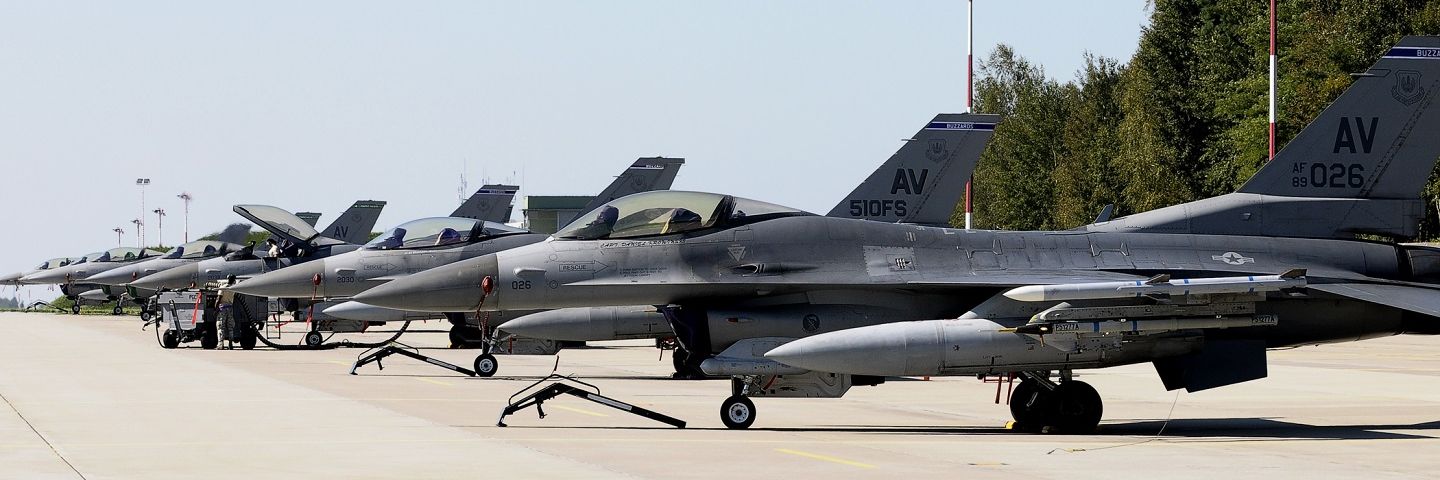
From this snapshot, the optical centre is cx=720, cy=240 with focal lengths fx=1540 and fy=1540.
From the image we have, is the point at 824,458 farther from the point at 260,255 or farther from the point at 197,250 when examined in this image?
the point at 197,250

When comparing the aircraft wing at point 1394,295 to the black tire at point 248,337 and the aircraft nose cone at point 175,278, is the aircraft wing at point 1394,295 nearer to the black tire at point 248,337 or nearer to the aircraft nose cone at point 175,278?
the black tire at point 248,337

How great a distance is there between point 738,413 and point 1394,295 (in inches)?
238

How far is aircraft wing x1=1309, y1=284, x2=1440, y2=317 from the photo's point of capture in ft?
44.4

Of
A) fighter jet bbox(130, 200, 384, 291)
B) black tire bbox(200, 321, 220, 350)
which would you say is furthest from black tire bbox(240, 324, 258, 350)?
fighter jet bbox(130, 200, 384, 291)

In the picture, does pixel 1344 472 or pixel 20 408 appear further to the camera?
pixel 20 408

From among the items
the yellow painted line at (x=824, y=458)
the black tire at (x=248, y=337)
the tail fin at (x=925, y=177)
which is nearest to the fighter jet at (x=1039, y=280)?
the yellow painted line at (x=824, y=458)

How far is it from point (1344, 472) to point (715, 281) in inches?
234

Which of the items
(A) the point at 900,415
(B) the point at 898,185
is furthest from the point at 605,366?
(A) the point at 900,415

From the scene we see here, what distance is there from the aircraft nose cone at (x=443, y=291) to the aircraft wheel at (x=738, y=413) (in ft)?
9.78

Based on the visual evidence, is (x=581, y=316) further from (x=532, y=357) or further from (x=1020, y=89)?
(x=1020, y=89)

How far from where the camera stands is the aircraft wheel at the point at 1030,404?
13648 mm

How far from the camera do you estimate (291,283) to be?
2488cm

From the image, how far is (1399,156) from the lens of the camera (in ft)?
50.8

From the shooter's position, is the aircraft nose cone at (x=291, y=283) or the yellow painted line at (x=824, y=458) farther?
the aircraft nose cone at (x=291, y=283)
